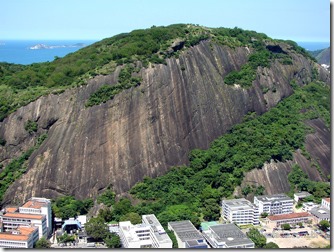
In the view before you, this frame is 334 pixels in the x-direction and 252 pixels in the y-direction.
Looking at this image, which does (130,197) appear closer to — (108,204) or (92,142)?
(108,204)

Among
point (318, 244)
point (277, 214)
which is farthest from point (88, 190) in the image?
point (318, 244)

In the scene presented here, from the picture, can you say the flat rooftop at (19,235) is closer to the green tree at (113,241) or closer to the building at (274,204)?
the green tree at (113,241)

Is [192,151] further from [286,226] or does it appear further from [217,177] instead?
[286,226]

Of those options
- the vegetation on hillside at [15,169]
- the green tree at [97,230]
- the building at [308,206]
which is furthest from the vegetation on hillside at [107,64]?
the building at [308,206]

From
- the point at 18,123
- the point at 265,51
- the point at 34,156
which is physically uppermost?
the point at 265,51

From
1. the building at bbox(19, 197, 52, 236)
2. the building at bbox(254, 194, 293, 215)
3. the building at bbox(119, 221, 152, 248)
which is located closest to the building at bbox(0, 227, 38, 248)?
the building at bbox(19, 197, 52, 236)

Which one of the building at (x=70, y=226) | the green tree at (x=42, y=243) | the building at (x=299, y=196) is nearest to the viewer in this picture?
the green tree at (x=42, y=243)
